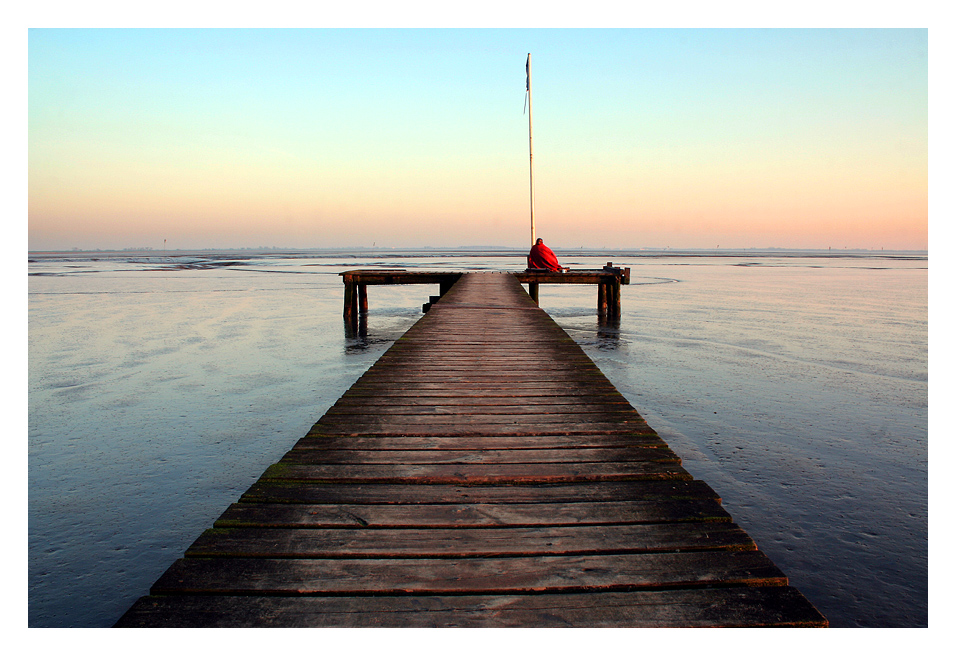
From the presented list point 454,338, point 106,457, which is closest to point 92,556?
point 106,457

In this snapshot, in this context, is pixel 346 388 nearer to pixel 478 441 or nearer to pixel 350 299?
pixel 478 441

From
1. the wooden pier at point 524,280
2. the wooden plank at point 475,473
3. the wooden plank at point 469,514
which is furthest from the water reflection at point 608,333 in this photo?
the wooden plank at point 469,514

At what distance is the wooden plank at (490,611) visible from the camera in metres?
1.98

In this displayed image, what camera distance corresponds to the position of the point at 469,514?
2.70m

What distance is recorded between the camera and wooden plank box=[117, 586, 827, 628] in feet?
6.50

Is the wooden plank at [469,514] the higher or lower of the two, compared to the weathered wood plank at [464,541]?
higher

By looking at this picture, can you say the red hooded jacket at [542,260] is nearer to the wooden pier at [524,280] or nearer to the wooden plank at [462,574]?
the wooden pier at [524,280]

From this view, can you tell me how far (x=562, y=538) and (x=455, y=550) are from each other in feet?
1.57

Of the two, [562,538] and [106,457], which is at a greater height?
[562,538]

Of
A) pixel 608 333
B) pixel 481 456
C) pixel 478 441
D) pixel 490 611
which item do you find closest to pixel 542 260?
pixel 608 333

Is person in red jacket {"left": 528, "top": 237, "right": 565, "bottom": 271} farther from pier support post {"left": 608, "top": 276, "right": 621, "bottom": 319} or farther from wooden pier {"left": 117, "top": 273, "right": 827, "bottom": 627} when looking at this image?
wooden pier {"left": 117, "top": 273, "right": 827, "bottom": 627}

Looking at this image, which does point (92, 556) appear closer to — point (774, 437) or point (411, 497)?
point (411, 497)

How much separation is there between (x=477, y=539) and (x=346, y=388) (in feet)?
21.3

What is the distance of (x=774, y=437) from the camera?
6.32 metres
